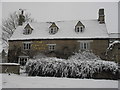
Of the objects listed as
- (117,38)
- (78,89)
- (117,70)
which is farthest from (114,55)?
(78,89)

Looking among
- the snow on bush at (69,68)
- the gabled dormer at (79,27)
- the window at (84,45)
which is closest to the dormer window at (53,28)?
A: the gabled dormer at (79,27)

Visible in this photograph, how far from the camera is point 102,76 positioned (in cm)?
2297

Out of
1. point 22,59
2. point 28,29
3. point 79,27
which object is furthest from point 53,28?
point 22,59

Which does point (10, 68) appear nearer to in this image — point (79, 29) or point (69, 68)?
point (69, 68)

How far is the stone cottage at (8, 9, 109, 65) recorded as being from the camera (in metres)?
36.7

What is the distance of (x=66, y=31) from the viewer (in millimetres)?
39375

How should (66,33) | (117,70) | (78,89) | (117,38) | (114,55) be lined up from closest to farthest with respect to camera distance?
(78,89) < (117,70) < (114,55) < (66,33) < (117,38)

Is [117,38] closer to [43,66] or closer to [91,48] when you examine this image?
[91,48]

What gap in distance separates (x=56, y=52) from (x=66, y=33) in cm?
412

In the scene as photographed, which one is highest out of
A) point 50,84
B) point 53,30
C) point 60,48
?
point 53,30

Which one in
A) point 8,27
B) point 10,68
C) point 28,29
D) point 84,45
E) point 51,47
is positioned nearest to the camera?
point 10,68

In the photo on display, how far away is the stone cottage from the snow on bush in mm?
13248

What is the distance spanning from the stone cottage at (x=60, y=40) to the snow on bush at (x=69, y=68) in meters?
13.2

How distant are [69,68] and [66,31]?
17041 millimetres
